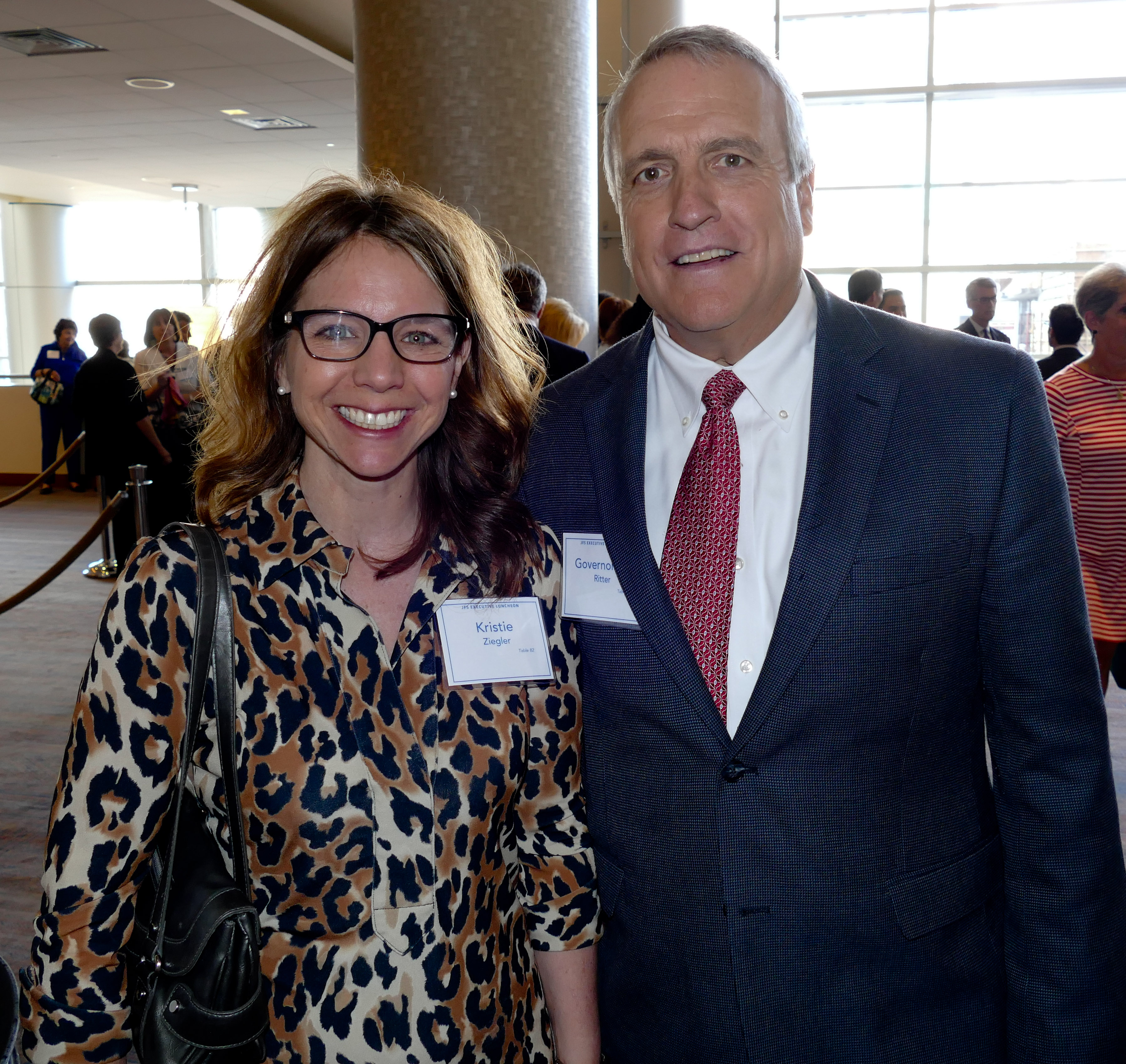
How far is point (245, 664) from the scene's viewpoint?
1324mm

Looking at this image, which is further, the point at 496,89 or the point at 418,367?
the point at 496,89

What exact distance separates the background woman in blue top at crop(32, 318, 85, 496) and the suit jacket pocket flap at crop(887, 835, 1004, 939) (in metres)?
13.1

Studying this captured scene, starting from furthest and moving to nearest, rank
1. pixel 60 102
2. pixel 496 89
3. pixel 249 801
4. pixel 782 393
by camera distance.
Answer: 1. pixel 60 102
2. pixel 496 89
3. pixel 782 393
4. pixel 249 801

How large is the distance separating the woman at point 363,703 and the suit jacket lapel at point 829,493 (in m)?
0.32

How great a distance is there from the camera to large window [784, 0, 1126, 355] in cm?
1174

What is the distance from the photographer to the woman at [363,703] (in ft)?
4.09

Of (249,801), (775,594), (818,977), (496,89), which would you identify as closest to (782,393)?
(775,594)

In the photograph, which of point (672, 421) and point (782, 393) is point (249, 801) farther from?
point (782, 393)

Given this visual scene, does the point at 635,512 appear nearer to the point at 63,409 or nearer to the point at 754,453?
the point at 754,453

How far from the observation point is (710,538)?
1.45m

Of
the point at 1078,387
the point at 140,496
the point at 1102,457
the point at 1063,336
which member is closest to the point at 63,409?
the point at 140,496

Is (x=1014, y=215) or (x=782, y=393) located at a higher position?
(x=1014, y=215)

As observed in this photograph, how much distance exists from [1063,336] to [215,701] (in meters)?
5.60

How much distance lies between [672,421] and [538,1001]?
2.81 feet
